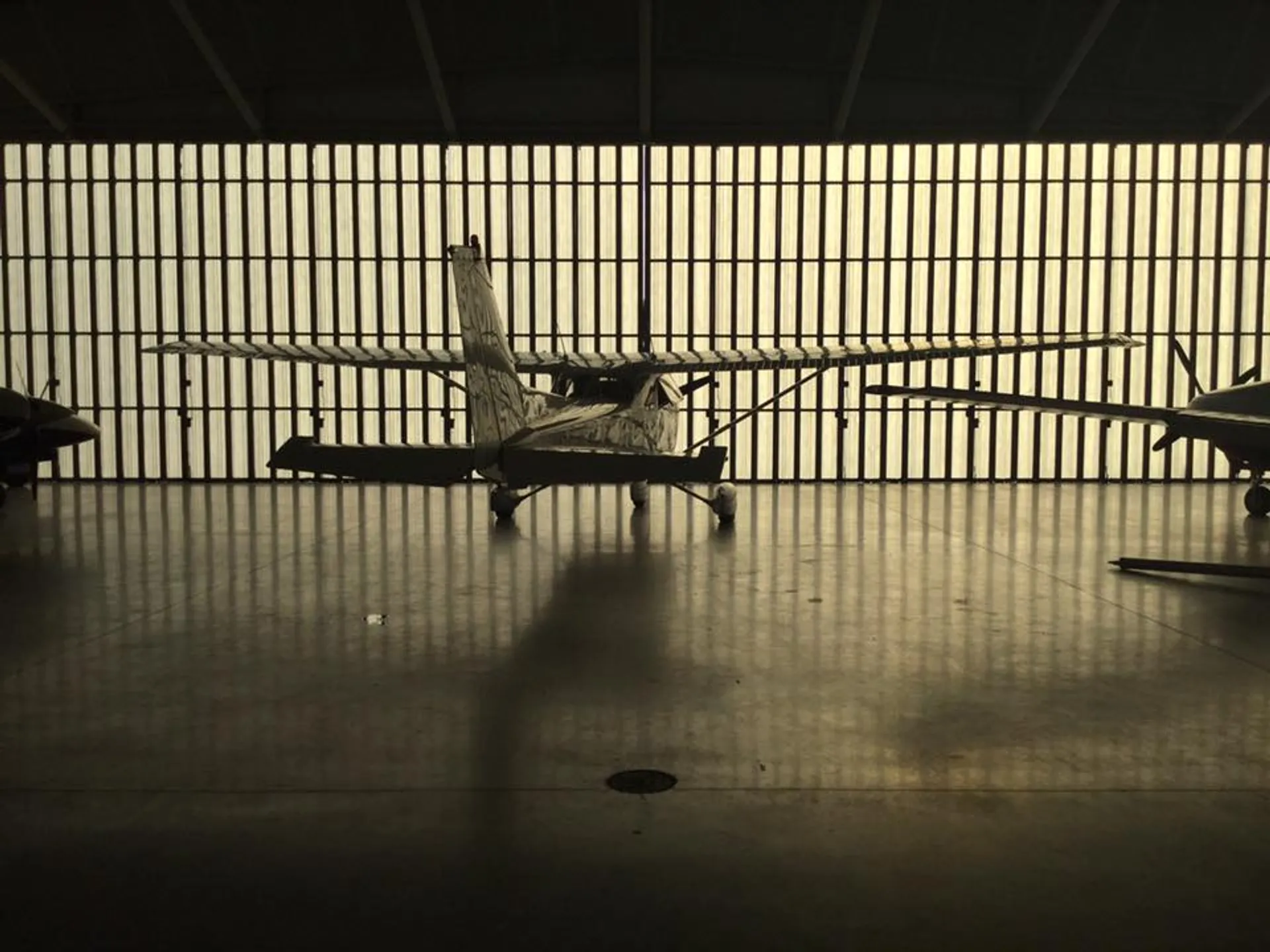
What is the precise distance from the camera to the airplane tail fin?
557 inches

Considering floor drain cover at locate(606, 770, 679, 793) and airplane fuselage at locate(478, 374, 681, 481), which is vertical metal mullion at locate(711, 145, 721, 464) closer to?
airplane fuselage at locate(478, 374, 681, 481)

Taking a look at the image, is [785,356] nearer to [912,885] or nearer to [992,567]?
[992,567]

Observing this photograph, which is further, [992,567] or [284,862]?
[992,567]

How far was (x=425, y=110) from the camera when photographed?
20031mm

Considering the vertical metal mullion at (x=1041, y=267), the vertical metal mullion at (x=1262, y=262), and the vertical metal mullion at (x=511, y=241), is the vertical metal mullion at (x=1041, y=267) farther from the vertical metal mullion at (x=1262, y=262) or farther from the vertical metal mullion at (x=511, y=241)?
the vertical metal mullion at (x=511, y=241)

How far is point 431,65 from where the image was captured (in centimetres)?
1761

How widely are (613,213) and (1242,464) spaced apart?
18.9m

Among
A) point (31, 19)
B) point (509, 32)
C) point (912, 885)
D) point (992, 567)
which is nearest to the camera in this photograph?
point (912, 885)

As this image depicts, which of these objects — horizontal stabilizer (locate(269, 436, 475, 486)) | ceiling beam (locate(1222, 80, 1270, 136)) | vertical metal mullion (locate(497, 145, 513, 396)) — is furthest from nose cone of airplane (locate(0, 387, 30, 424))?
ceiling beam (locate(1222, 80, 1270, 136))

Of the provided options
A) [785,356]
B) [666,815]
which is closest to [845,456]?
[785,356]

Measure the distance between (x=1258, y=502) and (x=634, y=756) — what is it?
64.8 feet

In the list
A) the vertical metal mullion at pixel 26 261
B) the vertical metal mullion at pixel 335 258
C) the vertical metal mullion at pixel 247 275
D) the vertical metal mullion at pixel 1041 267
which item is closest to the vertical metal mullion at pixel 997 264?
the vertical metal mullion at pixel 1041 267

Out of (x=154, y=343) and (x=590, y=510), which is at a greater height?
(x=154, y=343)

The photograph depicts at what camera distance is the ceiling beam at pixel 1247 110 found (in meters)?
18.0
